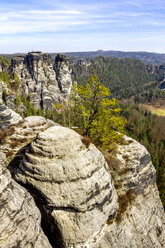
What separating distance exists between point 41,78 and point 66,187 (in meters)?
142

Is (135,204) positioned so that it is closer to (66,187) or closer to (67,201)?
(67,201)

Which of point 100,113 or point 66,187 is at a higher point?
point 100,113

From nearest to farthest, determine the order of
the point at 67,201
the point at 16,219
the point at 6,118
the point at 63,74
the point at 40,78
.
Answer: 1. the point at 16,219
2. the point at 67,201
3. the point at 6,118
4. the point at 40,78
5. the point at 63,74

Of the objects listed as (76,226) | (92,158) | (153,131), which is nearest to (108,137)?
(92,158)

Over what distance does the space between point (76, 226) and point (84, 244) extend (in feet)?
6.67

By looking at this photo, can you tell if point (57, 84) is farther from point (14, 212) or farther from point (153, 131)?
point (14, 212)

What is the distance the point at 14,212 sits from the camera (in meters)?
12.2

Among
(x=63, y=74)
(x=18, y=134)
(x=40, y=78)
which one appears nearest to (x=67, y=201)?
(x=18, y=134)

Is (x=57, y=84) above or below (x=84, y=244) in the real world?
above

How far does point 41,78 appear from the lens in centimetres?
14612

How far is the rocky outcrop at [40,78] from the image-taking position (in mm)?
139000

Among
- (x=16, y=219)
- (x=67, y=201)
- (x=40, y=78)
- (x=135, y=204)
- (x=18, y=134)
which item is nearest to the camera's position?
(x=16, y=219)

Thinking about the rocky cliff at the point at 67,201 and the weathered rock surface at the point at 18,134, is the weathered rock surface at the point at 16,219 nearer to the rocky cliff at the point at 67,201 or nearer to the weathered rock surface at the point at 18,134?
the rocky cliff at the point at 67,201

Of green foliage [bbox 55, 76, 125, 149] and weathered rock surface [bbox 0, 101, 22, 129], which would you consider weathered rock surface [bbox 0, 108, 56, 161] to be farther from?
green foliage [bbox 55, 76, 125, 149]
